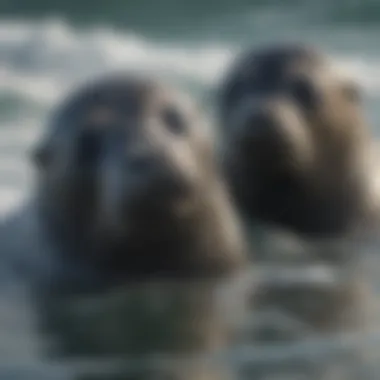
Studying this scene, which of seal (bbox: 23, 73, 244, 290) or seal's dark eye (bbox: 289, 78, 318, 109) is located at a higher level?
seal's dark eye (bbox: 289, 78, 318, 109)

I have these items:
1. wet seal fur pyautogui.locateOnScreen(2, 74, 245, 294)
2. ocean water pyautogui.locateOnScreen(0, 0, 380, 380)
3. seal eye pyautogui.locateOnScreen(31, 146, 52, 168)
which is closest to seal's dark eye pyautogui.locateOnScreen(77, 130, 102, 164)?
wet seal fur pyautogui.locateOnScreen(2, 74, 245, 294)

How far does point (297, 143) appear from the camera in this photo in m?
4.95

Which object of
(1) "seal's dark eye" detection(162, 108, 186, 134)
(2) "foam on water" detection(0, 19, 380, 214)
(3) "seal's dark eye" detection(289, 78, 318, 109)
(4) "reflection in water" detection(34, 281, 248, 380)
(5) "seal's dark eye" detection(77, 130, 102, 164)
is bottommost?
(4) "reflection in water" detection(34, 281, 248, 380)

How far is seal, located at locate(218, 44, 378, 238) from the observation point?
16.1ft

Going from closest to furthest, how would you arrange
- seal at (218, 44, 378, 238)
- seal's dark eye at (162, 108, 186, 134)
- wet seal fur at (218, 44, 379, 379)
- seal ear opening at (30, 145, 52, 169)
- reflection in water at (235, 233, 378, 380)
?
1. reflection in water at (235, 233, 378, 380)
2. seal's dark eye at (162, 108, 186, 134)
3. seal ear opening at (30, 145, 52, 169)
4. wet seal fur at (218, 44, 379, 379)
5. seal at (218, 44, 378, 238)

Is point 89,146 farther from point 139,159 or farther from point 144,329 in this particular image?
point 144,329

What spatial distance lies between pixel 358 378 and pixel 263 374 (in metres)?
0.20

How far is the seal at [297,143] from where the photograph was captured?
4914mm

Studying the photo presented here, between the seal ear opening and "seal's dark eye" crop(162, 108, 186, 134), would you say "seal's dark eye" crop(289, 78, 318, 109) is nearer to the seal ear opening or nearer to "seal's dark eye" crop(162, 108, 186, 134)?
"seal's dark eye" crop(162, 108, 186, 134)

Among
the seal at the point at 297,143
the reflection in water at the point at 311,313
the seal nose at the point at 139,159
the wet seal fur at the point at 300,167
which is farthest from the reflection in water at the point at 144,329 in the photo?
the seal at the point at 297,143

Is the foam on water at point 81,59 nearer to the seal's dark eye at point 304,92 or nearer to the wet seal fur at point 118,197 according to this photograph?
the seal's dark eye at point 304,92

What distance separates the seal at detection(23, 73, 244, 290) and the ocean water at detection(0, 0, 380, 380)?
51.8 inches

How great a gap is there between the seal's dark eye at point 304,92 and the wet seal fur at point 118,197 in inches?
32.0

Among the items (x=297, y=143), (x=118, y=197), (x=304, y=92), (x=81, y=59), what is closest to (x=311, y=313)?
(x=118, y=197)
